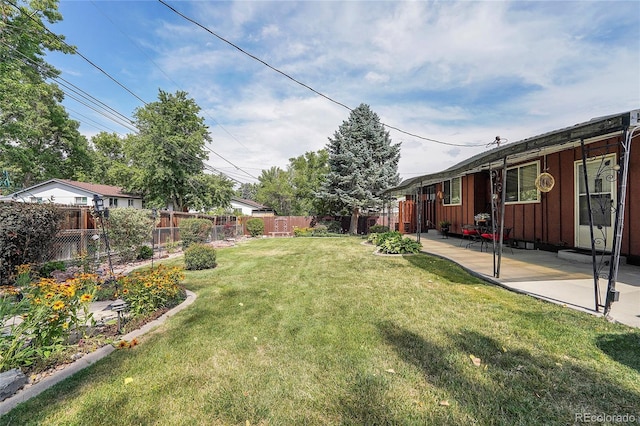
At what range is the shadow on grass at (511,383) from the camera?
189cm

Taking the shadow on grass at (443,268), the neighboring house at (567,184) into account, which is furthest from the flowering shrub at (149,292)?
the neighboring house at (567,184)

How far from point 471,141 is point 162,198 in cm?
2454

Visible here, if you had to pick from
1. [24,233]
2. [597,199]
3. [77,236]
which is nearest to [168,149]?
[77,236]

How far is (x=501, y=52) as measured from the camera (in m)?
9.92

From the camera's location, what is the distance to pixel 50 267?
6.61 m

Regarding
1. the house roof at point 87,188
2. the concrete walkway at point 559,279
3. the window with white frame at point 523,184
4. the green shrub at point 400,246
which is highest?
the house roof at point 87,188

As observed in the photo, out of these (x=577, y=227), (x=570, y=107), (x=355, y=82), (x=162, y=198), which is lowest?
(x=577, y=227)

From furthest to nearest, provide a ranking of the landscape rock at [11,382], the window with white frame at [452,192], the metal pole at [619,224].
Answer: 1. the window with white frame at [452,192]
2. the metal pole at [619,224]
3. the landscape rock at [11,382]

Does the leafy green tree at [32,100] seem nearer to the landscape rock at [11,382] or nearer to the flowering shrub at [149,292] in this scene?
the flowering shrub at [149,292]

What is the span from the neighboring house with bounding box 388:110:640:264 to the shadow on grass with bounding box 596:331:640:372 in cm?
124

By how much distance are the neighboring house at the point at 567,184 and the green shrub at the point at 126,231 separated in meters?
9.81

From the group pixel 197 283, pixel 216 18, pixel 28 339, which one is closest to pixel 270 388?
pixel 28 339

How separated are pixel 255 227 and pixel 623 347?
64.6 ft

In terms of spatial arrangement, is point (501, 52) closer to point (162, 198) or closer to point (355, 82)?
point (355, 82)
